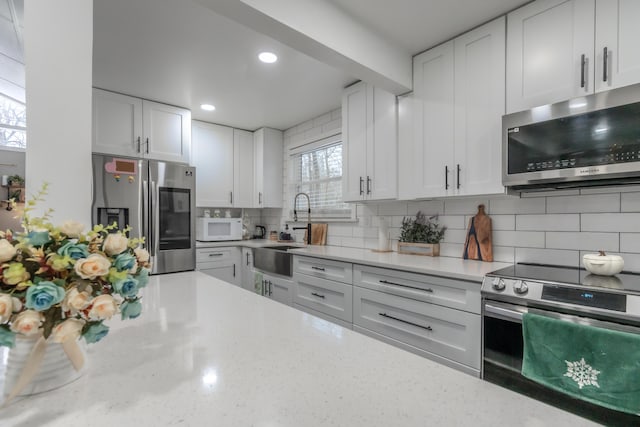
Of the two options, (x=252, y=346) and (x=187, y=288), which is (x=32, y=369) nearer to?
(x=252, y=346)

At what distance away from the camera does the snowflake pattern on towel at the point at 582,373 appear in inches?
44.1

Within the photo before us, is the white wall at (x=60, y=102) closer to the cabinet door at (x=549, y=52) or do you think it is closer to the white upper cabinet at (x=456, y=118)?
the white upper cabinet at (x=456, y=118)

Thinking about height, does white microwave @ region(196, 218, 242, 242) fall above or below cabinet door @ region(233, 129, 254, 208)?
below

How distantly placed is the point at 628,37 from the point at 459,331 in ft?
5.57

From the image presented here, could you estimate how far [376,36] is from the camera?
6.59 feet

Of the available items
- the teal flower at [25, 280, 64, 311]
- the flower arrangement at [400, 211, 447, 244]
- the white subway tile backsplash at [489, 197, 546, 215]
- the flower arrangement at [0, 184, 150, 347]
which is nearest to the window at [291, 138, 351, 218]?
the flower arrangement at [400, 211, 447, 244]

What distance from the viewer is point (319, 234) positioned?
3.55m

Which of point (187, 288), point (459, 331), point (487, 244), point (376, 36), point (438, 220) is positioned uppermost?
point (376, 36)

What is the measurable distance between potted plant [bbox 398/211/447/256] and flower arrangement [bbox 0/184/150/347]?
217cm

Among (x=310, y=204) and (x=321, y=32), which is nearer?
(x=321, y=32)

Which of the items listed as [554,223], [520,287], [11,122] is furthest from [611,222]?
[11,122]

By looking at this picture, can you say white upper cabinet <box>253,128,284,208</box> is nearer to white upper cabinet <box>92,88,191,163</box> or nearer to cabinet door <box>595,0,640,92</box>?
white upper cabinet <box>92,88,191,163</box>

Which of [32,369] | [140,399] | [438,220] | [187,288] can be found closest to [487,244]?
[438,220]

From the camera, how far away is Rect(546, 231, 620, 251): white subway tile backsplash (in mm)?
1682
